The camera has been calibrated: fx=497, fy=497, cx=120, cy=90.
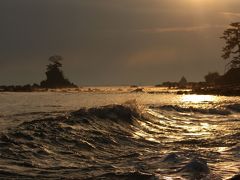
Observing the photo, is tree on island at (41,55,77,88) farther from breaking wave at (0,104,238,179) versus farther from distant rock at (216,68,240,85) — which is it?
breaking wave at (0,104,238,179)

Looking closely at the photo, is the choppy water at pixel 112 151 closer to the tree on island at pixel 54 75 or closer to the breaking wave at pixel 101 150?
the breaking wave at pixel 101 150

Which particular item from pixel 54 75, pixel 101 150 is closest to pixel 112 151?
pixel 101 150

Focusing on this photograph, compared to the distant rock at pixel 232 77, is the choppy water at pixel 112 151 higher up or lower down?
lower down

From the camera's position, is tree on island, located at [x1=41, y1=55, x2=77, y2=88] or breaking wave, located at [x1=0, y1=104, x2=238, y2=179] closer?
breaking wave, located at [x1=0, y1=104, x2=238, y2=179]

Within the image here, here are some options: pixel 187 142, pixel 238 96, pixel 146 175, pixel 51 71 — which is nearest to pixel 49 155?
pixel 146 175

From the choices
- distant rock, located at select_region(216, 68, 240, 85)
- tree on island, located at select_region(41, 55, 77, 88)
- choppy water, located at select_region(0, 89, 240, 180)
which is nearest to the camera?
choppy water, located at select_region(0, 89, 240, 180)

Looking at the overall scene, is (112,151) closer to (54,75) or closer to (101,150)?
(101,150)

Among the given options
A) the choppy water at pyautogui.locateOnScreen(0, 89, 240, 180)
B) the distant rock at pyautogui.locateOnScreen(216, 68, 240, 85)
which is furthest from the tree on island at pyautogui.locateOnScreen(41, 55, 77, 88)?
the choppy water at pyautogui.locateOnScreen(0, 89, 240, 180)

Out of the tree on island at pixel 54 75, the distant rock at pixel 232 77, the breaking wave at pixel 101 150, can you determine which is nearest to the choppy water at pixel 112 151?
the breaking wave at pixel 101 150

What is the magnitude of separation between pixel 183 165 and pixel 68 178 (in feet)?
12.3

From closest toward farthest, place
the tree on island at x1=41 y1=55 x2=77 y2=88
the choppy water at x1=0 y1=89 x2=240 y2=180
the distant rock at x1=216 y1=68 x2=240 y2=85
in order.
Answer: the choppy water at x1=0 y1=89 x2=240 y2=180
the distant rock at x1=216 y1=68 x2=240 y2=85
the tree on island at x1=41 y1=55 x2=77 y2=88

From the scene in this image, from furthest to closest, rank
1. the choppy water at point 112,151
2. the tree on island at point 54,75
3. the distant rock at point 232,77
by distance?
the tree on island at point 54,75 → the distant rock at point 232,77 → the choppy water at point 112,151

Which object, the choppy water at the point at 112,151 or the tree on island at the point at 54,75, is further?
the tree on island at the point at 54,75

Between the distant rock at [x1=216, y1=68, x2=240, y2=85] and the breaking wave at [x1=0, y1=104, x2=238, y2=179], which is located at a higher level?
the distant rock at [x1=216, y1=68, x2=240, y2=85]
